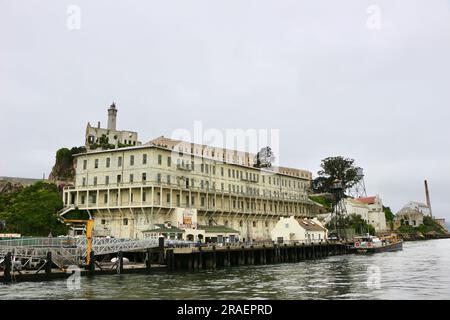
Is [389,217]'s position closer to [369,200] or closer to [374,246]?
[369,200]

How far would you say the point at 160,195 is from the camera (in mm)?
59938

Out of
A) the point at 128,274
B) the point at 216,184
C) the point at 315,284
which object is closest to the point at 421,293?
→ the point at 315,284

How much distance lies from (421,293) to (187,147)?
7273 centimetres

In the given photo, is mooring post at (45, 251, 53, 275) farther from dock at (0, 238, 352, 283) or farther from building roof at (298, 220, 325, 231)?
building roof at (298, 220, 325, 231)

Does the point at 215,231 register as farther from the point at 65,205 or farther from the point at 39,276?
the point at 39,276

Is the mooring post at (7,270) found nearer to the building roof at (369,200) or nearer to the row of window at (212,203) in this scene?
the row of window at (212,203)

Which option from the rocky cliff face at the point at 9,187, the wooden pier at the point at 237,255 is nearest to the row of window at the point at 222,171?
the wooden pier at the point at 237,255

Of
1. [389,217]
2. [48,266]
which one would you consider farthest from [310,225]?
[389,217]

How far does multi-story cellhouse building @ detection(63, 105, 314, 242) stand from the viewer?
60.4 m

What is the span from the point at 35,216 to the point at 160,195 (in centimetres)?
1638

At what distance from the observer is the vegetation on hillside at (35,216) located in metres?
56.0

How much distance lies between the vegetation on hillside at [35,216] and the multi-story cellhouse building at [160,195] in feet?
15.5

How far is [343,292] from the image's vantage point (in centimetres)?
2420

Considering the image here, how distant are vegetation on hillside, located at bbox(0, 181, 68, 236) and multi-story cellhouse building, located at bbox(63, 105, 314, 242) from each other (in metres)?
4.74
